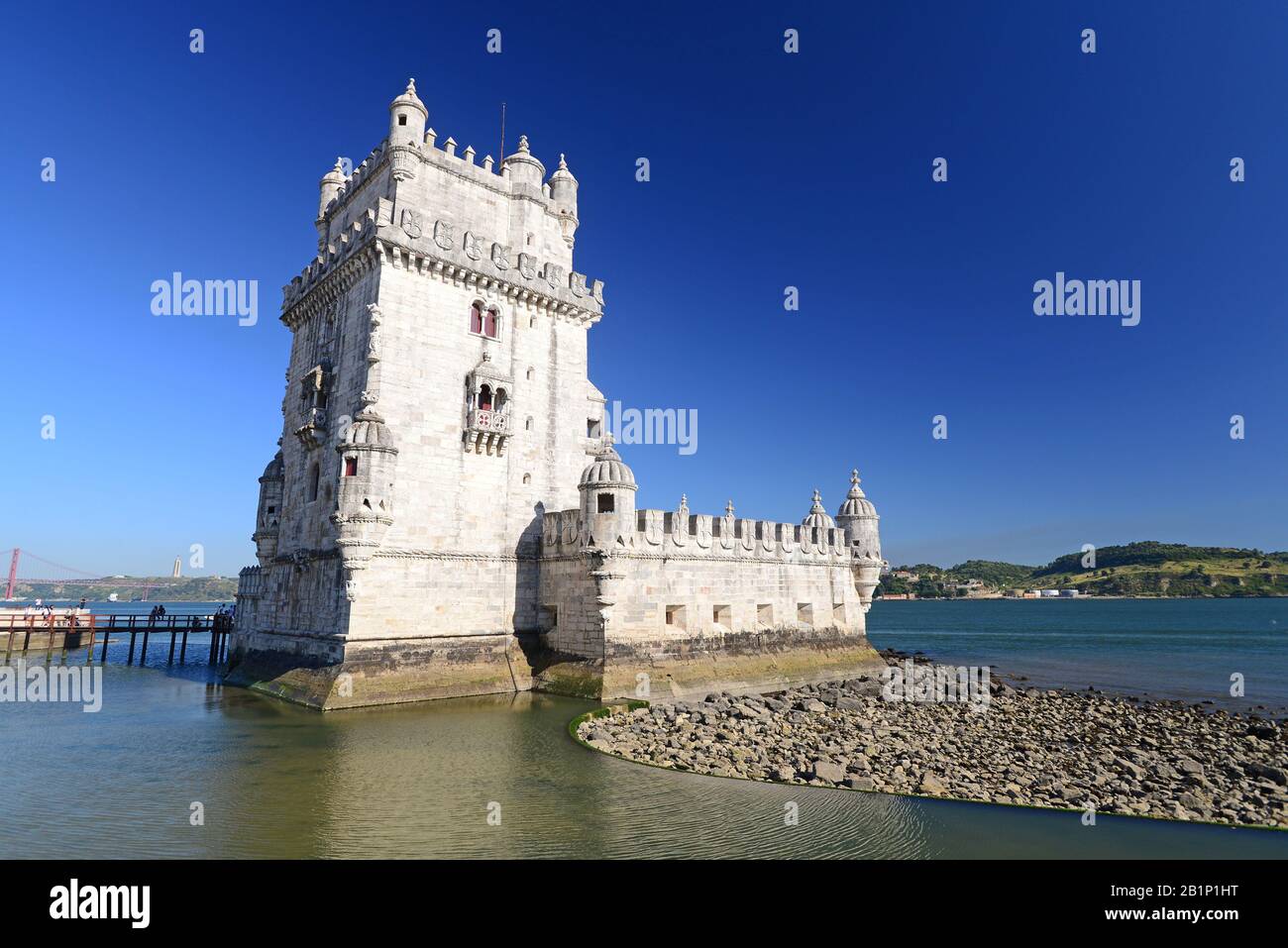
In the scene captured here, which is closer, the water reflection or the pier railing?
the water reflection

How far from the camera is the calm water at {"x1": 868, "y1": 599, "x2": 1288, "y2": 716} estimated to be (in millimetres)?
36875

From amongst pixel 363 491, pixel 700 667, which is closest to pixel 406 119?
pixel 363 491

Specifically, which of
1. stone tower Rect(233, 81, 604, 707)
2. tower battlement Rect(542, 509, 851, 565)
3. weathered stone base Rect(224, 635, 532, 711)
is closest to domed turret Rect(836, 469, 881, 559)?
tower battlement Rect(542, 509, 851, 565)

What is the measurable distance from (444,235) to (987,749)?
82.2 feet

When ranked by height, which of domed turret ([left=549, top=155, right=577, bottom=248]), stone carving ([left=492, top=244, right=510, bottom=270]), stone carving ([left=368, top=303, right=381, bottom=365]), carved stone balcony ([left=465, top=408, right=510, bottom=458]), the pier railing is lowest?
the pier railing

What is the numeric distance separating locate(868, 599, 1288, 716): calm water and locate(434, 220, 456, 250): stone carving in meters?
36.3

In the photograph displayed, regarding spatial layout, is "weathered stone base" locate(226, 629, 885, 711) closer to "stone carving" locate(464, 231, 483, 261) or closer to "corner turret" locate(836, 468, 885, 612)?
"corner turret" locate(836, 468, 885, 612)

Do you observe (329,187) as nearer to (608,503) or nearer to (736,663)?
(608,503)

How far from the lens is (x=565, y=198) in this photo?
32531 mm

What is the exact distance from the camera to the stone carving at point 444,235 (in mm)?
26922

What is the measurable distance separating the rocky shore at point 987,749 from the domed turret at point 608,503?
19.4ft

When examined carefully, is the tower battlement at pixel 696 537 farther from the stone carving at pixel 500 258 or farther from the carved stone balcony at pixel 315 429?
the stone carving at pixel 500 258

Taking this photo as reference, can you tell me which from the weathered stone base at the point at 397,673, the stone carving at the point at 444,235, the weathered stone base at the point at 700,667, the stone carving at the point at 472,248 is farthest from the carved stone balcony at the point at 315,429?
the weathered stone base at the point at 700,667
